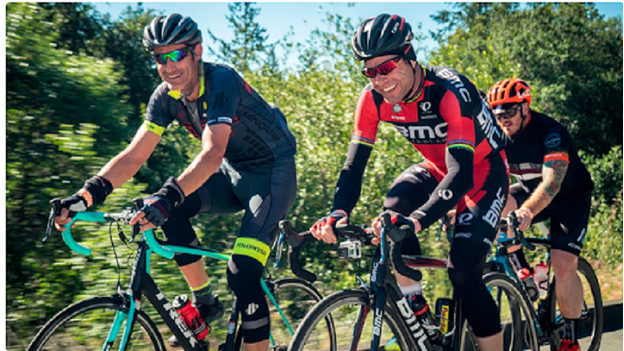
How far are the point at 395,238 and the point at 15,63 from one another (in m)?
4.21

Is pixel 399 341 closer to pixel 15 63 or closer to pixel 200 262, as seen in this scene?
pixel 200 262

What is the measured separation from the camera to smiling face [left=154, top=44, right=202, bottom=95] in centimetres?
382

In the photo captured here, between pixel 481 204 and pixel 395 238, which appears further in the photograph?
pixel 481 204

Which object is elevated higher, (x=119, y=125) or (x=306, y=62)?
(x=306, y=62)

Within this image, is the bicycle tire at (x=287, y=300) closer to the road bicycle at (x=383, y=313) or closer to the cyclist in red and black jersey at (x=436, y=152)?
the road bicycle at (x=383, y=313)

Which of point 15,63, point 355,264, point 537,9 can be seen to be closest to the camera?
point 15,63

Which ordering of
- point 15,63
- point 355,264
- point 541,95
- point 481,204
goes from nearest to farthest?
point 481,204 → point 15,63 → point 355,264 → point 541,95

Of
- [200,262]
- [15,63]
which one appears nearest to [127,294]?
[200,262]

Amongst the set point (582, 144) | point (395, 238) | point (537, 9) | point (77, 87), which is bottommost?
point (395, 238)

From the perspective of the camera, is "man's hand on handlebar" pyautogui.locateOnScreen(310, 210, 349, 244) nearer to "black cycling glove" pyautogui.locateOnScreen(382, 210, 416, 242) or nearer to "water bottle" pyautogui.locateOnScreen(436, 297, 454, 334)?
"black cycling glove" pyautogui.locateOnScreen(382, 210, 416, 242)

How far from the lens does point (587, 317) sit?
18.1ft

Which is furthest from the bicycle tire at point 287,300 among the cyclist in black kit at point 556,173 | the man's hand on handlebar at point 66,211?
the cyclist in black kit at point 556,173

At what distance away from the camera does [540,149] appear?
518cm

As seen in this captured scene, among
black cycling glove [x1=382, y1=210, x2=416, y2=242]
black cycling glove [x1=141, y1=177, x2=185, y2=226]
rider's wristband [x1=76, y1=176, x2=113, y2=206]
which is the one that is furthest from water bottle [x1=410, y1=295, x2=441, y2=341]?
rider's wristband [x1=76, y1=176, x2=113, y2=206]
